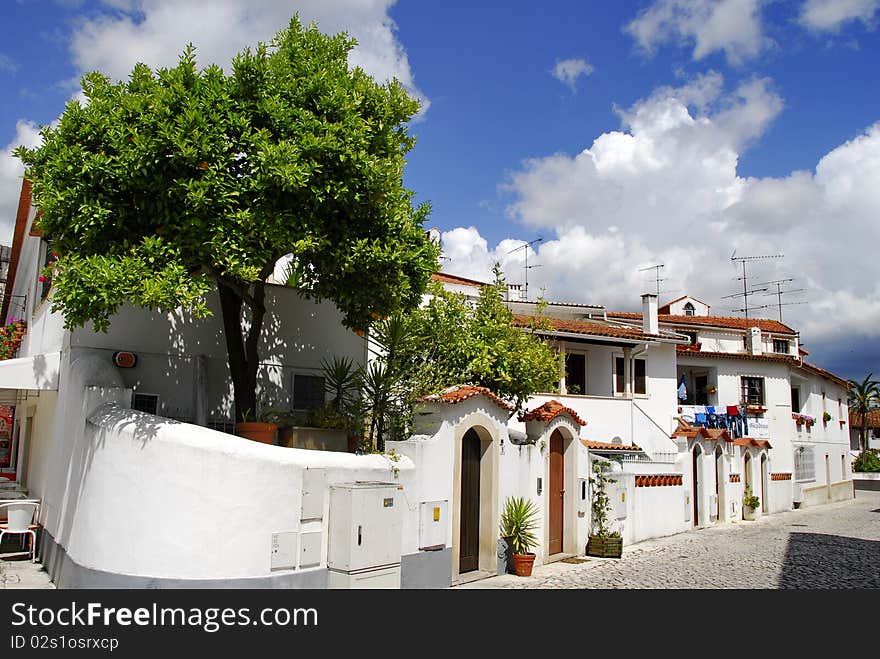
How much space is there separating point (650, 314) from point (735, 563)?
57.8ft

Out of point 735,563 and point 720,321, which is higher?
point 720,321

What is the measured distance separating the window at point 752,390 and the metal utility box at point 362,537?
31.3 m

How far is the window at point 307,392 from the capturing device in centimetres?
1486

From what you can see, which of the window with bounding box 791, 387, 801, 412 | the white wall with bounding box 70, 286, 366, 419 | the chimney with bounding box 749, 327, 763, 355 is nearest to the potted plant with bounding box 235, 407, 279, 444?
the white wall with bounding box 70, 286, 366, 419

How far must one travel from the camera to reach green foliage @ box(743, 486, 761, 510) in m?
27.9

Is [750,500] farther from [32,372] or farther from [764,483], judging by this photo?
[32,372]

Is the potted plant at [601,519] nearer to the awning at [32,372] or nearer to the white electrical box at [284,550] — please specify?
the white electrical box at [284,550]

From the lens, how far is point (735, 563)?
16500 millimetres

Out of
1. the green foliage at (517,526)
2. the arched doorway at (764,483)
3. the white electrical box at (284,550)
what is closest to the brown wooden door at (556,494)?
the green foliage at (517,526)

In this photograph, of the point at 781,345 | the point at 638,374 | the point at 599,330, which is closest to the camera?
the point at 599,330

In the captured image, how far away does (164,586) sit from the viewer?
885 centimetres

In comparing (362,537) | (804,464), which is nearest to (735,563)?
(362,537)

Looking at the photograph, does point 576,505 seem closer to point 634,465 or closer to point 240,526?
point 634,465
